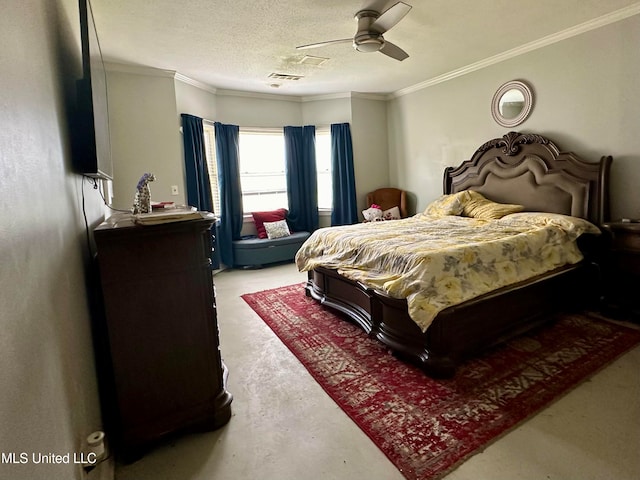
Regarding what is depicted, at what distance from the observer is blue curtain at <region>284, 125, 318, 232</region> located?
18.5ft

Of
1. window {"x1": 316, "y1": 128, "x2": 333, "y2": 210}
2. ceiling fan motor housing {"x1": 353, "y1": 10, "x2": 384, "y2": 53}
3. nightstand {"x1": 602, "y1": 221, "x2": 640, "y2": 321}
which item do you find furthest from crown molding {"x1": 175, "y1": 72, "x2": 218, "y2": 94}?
nightstand {"x1": 602, "y1": 221, "x2": 640, "y2": 321}

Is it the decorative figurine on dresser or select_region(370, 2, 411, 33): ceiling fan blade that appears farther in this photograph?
select_region(370, 2, 411, 33): ceiling fan blade

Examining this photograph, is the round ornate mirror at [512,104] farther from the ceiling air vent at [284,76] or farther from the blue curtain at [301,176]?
the blue curtain at [301,176]

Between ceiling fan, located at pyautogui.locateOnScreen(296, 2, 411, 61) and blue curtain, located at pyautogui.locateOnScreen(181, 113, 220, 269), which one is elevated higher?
ceiling fan, located at pyautogui.locateOnScreen(296, 2, 411, 61)

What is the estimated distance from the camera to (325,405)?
201 cm

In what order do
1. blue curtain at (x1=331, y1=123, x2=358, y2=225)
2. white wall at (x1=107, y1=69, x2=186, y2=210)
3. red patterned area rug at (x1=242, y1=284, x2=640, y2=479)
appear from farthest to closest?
1. blue curtain at (x1=331, y1=123, x2=358, y2=225)
2. white wall at (x1=107, y1=69, x2=186, y2=210)
3. red patterned area rug at (x1=242, y1=284, x2=640, y2=479)

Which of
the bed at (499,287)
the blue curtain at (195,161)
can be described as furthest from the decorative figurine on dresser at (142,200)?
the blue curtain at (195,161)

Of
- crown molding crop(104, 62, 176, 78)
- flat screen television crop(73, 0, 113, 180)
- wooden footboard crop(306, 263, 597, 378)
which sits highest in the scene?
crown molding crop(104, 62, 176, 78)

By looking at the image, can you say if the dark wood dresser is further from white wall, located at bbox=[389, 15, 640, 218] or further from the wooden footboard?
white wall, located at bbox=[389, 15, 640, 218]

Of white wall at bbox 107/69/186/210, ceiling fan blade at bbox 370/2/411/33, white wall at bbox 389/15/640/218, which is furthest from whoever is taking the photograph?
white wall at bbox 107/69/186/210

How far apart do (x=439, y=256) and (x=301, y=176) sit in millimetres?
3816

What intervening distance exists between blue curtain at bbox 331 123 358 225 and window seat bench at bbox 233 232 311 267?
920 millimetres

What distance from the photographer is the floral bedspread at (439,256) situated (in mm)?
2211

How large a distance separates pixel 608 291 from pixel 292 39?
146 inches
